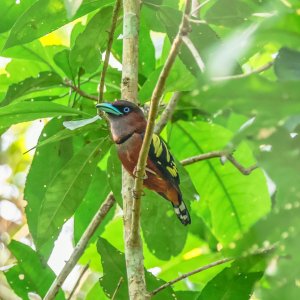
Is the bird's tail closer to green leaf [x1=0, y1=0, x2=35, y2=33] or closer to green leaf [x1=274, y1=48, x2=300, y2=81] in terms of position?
green leaf [x1=0, y1=0, x2=35, y2=33]

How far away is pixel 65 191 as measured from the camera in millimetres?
2902

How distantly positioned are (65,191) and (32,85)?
0.46 metres

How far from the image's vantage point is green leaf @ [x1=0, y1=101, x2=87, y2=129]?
2.63 meters

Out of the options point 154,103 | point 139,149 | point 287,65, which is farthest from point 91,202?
point 287,65

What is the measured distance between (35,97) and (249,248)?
2219 mm

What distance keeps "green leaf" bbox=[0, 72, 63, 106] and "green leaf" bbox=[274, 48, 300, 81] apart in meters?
1.61

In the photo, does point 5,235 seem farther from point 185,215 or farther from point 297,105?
point 297,105

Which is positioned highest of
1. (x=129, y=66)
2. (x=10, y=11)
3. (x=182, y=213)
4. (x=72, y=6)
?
(x=72, y=6)

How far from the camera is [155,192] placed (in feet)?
10.5

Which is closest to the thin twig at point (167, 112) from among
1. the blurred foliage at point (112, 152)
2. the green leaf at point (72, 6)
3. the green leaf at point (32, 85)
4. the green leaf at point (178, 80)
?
the blurred foliage at point (112, 152)

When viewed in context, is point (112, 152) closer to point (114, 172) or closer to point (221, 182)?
point (114, 172)

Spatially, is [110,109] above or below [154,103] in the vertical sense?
below

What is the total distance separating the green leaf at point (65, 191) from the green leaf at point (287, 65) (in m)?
1.49

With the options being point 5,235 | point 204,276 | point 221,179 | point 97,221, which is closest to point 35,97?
point 97,221
